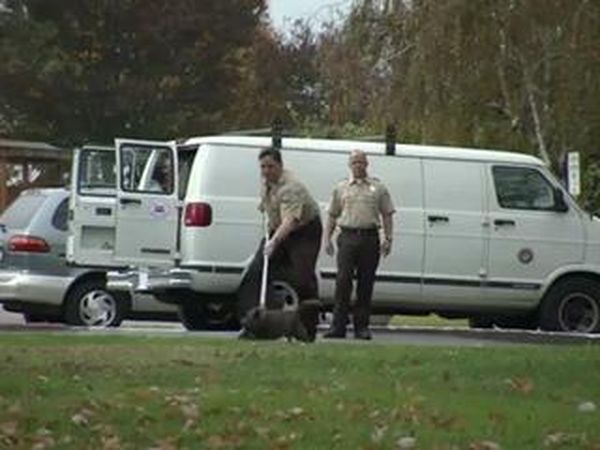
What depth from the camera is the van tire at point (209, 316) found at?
15.7 m

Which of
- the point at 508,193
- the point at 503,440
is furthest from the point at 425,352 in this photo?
the point at 508,193

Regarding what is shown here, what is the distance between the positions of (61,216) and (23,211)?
1.50 feet

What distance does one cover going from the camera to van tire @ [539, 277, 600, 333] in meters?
16.1

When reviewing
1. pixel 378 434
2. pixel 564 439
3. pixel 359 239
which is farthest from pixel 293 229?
pixel 564 439

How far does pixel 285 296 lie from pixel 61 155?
22.2 metres

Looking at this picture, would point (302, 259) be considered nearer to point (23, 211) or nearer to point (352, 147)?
point (352, 147)

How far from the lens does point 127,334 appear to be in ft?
43.6

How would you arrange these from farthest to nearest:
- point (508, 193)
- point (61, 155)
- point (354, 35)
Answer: point (61, 155) → point (354, 35) → point (508, 193)

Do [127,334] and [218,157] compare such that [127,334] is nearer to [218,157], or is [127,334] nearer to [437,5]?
[218,157]

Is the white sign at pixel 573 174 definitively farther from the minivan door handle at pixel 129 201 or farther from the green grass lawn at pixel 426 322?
the minivan door handle at pixel 129 201

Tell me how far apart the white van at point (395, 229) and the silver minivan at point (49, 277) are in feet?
2.41

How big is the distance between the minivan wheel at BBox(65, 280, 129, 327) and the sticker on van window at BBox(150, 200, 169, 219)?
5.66ft

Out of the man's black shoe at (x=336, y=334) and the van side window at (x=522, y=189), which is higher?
the van side window at (x=522, y=189)

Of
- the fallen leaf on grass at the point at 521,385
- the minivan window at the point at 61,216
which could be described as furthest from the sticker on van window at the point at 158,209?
the fallen leaf on grass at the point at 521,385
